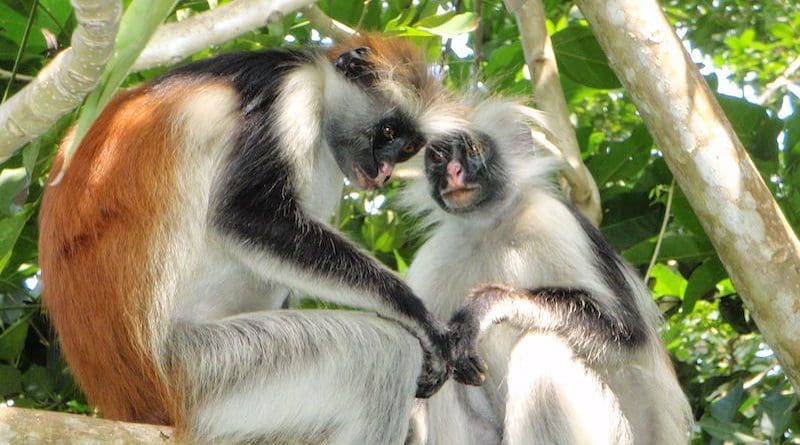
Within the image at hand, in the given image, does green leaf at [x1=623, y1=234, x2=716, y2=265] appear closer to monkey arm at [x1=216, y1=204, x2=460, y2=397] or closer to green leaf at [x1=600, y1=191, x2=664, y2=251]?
green leaf at [x1=600, y1=191, x2=664, y2=251]

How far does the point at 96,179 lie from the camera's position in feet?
14.5

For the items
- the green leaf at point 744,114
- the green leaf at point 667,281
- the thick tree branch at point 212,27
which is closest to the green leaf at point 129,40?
the thick tree branch at point 212,27

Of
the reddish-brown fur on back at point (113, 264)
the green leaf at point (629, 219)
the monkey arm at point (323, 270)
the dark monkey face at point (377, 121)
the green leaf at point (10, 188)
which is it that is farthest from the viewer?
the green leaf at point (629, 219)

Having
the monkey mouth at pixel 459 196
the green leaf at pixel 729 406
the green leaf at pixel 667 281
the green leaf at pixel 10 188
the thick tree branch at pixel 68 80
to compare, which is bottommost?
the green leaf at pixel 667 281

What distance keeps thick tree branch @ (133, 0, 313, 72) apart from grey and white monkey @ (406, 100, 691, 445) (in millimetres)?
1616

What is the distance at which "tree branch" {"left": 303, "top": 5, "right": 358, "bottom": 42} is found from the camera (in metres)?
5.42

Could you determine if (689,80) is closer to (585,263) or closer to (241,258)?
(585,263)

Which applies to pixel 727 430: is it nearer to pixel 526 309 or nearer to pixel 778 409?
pixel 778 409

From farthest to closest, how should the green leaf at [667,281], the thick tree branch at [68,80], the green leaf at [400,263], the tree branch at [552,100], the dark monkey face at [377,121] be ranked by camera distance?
the green leaf at [400,263], the green leaf at [667,281], the tree branch at [552,100], the dark monkey face at [377,121], the thick tree branch at [68,80]

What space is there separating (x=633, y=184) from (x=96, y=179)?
3.39 meters

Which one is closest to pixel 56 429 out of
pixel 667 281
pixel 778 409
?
pixel 778 409

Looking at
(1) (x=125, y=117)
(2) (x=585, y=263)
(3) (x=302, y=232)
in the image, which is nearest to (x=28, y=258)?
(1) (x=125, y=117)

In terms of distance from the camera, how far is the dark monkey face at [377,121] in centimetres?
523

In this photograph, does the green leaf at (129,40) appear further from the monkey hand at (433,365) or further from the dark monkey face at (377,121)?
the dark monkey face at (377,121)
